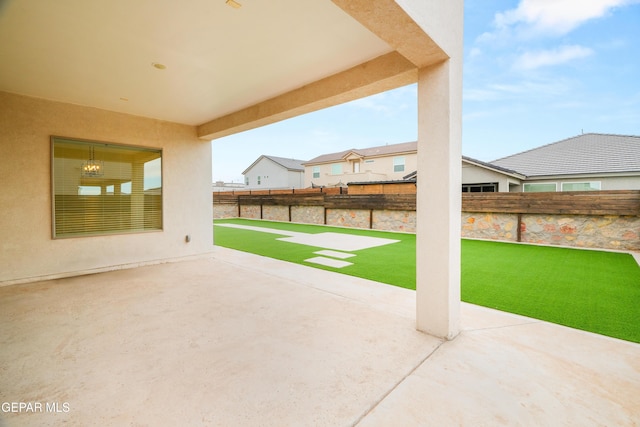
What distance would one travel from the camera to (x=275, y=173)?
26469 millimetres

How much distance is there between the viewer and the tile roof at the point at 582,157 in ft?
35.4

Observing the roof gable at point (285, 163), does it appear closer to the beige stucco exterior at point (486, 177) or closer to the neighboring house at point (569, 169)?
the neighboring house at point (569, 169)

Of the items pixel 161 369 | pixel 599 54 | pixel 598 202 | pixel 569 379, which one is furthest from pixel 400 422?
pixel 599 54

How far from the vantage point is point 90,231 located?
486 cm

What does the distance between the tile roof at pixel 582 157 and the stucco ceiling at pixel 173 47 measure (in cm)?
1326

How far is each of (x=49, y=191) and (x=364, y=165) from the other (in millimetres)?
18579

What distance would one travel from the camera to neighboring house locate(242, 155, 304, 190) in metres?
25.9

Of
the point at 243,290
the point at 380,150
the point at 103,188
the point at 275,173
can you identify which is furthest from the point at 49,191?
the point at 275,173

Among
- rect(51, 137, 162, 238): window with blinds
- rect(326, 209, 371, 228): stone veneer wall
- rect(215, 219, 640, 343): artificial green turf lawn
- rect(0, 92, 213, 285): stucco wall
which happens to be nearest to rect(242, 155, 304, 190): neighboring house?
rect(326, 209, 371, 228): stone veneer wall

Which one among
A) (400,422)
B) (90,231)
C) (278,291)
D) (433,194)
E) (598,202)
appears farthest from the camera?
(598,202)

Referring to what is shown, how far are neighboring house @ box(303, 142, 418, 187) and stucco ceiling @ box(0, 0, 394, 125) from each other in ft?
53.7

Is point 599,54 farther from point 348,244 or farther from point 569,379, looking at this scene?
point 569,379

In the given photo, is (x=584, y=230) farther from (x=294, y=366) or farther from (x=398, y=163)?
(x=398, y=163)

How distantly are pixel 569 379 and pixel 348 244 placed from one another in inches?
231
